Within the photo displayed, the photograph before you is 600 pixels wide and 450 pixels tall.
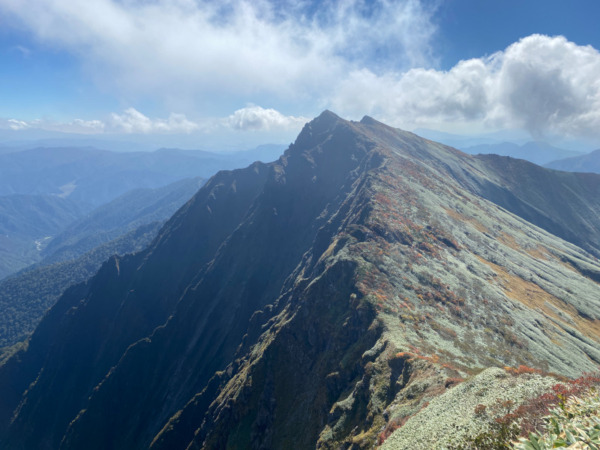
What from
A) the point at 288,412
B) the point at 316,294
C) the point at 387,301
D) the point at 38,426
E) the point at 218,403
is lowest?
the point at 38,426

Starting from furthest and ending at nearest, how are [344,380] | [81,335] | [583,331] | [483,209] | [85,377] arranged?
[81,335], [85,377], [483,209], [583,331], [344,380]

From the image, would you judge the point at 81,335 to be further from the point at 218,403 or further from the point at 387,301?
the point at 387,301

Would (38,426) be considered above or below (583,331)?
below

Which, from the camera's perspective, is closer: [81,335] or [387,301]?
[387,301]

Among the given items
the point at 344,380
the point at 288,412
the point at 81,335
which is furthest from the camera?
the point at 81,335

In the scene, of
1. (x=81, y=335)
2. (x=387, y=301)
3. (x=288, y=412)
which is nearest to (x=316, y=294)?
(x=387, y=301)

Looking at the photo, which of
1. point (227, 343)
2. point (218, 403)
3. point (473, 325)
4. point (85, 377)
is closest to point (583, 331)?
point (473, 325)
